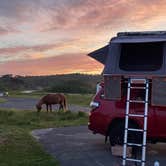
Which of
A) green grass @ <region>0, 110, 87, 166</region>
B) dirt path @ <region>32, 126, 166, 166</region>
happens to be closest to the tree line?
green grass @ <region>0, 110, 87, 166</region>

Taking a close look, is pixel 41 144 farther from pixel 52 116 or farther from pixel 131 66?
pixel 52 116

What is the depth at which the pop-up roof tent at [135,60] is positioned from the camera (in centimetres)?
1455

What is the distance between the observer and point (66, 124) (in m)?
25.2

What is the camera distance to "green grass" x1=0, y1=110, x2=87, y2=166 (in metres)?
14.6

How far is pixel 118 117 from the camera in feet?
51.7

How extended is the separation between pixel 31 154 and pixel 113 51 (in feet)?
11.9

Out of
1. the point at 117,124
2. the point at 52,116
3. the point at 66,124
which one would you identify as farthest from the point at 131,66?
the point at 52,116

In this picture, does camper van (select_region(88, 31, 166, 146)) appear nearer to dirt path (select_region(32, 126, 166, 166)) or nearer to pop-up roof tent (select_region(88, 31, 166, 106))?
pop-up roof tent (select_region(88, 31, 166, 106))

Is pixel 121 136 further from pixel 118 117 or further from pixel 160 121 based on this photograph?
pixel 160 121

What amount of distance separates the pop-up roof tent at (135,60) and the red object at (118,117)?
22.1 inches

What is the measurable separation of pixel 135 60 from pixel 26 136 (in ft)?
18.4

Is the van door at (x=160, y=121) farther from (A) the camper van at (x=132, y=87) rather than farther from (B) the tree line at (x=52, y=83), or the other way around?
(B) the tree line at (x=52, y=83)

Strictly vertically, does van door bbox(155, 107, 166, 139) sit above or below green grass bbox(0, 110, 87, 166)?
above

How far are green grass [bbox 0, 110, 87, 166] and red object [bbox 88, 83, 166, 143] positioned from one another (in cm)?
182
